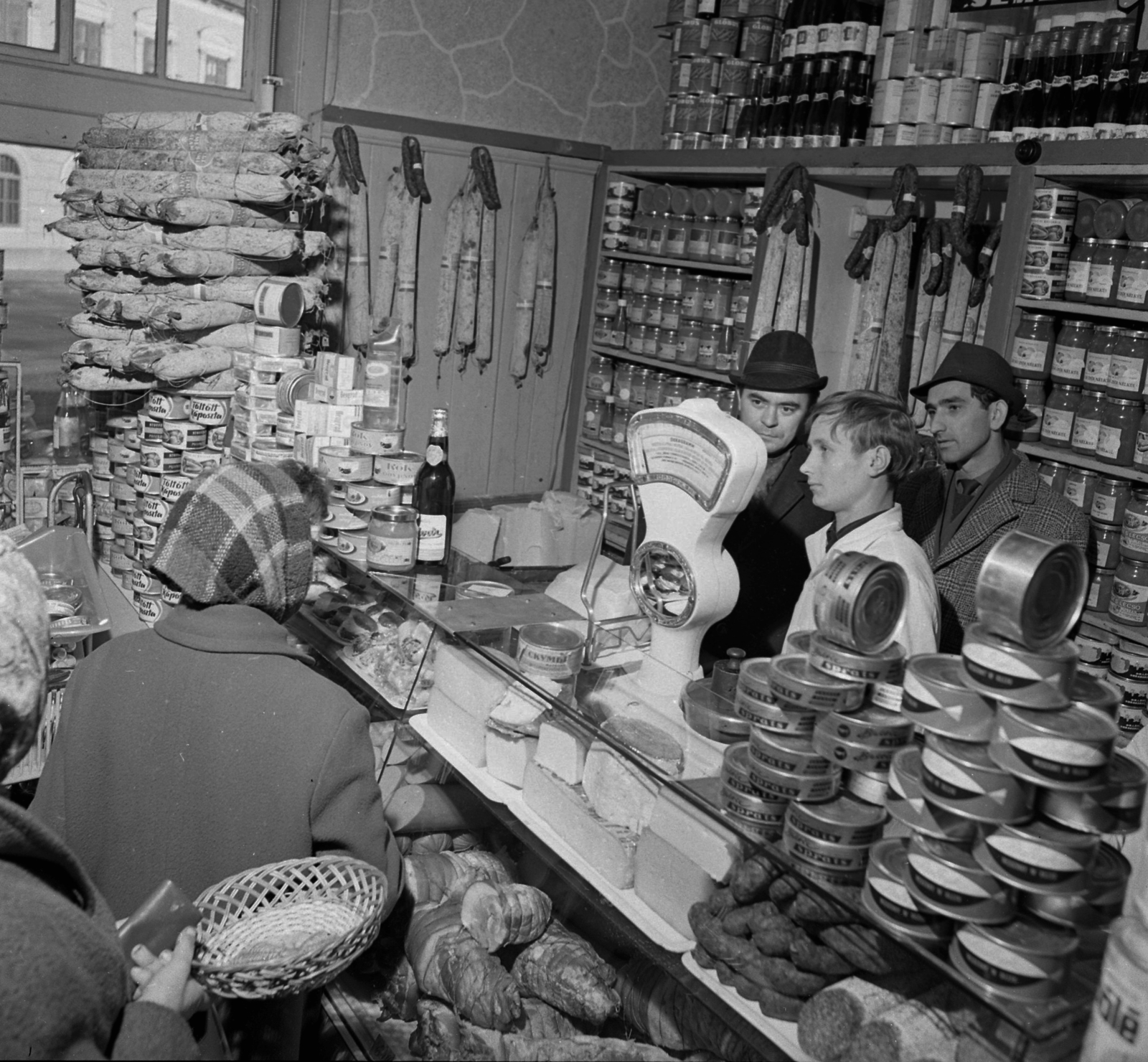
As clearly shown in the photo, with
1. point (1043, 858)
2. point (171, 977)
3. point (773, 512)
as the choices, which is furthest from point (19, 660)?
point (773, 512)

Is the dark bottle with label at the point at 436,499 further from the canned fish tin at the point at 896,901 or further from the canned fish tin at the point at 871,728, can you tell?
the canned fish tin at the point at 896,901

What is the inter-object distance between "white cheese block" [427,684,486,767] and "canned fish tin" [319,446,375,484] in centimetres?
68

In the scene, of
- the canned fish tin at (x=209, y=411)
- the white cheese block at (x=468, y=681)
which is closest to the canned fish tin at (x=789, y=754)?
the white cheese block at (x=468, y=681)

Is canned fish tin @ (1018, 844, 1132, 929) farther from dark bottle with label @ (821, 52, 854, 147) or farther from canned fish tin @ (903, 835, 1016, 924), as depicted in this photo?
dark bottle with label @ (821, 52, 854, 147)

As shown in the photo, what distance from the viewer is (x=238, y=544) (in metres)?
1.98

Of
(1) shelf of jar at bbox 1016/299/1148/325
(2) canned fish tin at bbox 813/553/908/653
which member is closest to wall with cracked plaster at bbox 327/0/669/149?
(1) shelf of jar at bbox 1016/299/1148/325

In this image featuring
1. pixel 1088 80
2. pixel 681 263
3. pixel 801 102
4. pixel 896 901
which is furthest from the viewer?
pixel 681 263

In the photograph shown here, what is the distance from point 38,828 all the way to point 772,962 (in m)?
0.96

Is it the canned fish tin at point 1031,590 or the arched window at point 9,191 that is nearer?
the canned fish tin at point 1031,590

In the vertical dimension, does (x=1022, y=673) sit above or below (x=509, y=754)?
above

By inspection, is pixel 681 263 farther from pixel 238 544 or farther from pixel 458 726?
pixel 238 544

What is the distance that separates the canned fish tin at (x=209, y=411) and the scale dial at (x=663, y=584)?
2184 mm

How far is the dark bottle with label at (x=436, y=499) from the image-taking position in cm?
284

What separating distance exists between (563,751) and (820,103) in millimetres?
4385
